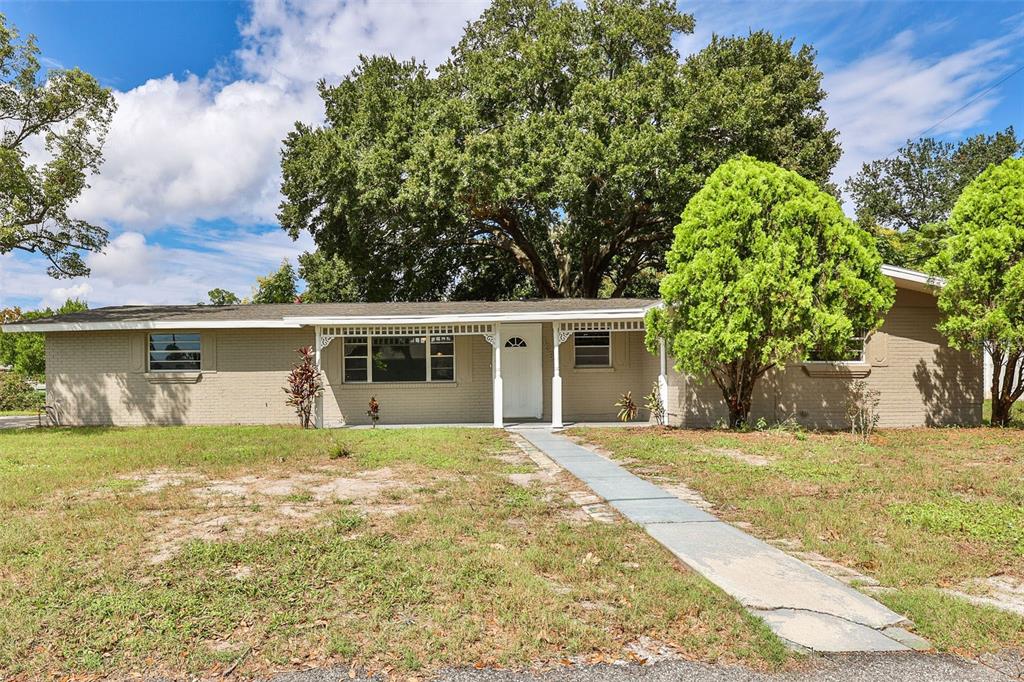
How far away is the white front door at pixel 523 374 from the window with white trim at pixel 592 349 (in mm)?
946

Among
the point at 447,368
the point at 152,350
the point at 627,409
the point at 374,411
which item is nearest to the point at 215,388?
the point at 152,350

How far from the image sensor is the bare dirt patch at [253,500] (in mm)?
5461

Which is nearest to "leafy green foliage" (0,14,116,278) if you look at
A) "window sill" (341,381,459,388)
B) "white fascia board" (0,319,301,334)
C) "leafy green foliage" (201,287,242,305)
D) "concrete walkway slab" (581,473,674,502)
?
"white fascia board" (0,319,301,334)

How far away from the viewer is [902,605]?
152 inches

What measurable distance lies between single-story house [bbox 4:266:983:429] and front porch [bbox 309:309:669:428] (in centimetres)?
3

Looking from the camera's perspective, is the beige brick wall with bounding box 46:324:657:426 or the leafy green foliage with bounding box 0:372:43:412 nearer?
the beige brick wall with bounding box 46:324:657:426

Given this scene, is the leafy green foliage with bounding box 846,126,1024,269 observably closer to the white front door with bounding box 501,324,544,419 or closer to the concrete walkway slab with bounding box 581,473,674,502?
the white front door with bounding box 501,324,544,419

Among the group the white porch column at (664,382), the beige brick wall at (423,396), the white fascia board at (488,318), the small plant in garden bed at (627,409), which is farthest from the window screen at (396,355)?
the white porch column at (664,382)

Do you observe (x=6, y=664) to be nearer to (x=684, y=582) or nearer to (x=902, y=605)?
(x=684, y=582)

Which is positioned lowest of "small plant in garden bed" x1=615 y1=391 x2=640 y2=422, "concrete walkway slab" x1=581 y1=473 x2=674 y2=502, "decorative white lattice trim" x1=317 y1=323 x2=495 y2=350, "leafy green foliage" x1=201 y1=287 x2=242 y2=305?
"concrete walkway slab" x1=581 y1=473 x2=674 y2=502

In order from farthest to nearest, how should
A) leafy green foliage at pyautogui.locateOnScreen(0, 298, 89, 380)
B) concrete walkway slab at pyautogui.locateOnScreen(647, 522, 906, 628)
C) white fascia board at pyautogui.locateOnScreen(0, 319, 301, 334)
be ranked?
leafy green foliage at pyautogui.locateOnScreen(0, 298, 89, 380) → white fascia board at pyautogui.locateOnScreen(0, 319, 301, 334) → concrete walkway slab at pyautogui.locateOnScreen(647, 522, 906, 628)

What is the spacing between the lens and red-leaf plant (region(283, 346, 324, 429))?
42.7 ft

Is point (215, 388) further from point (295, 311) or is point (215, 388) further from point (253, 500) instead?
point (253, 500)

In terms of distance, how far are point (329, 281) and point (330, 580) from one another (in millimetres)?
23798
